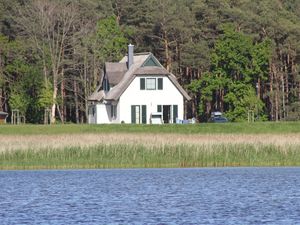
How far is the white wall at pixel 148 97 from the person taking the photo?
289 ft

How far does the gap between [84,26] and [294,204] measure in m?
68.7

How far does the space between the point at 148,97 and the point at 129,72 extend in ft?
9.64

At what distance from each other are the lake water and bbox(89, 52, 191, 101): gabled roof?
37.9 m

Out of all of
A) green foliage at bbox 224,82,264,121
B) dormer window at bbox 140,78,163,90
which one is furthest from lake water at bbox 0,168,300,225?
green foliage at bbox 224,82,264,121

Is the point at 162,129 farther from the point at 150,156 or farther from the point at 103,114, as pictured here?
the point at 150,156

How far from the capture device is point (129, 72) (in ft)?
293

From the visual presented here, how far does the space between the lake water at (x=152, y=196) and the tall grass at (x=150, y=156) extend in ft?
1.58

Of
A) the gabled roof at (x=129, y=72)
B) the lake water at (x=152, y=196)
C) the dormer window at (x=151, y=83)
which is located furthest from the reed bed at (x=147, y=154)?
the dormer window at (x=151, y=83)

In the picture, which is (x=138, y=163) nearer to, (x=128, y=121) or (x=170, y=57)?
(x=128, y=121)

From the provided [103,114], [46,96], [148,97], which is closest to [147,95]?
[148,97]

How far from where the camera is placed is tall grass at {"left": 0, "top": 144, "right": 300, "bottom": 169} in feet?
165

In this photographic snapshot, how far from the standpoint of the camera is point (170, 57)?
361 feet

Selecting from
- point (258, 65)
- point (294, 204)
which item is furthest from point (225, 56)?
point (294, 204)

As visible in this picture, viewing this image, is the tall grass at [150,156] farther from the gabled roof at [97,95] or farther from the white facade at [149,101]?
the gabled roof at [97,95]
